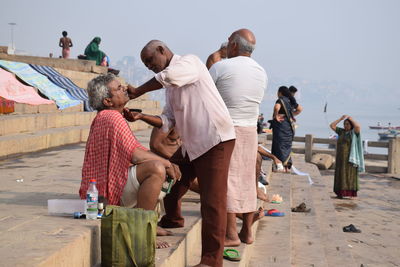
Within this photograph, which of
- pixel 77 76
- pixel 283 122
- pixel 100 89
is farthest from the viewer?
pixel 77 76

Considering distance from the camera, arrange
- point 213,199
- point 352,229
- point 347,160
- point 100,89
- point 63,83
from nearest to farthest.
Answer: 1. point 213,199
2. point 100,89
3. point 352,229
4. point 347,160
5. point 63,83

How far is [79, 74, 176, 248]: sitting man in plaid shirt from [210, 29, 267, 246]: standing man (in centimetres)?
56

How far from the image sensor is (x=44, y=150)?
29.8 feet

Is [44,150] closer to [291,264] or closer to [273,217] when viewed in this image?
[273,217]

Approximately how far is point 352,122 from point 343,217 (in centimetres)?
211

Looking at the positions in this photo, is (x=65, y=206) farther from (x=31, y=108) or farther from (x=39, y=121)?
(x=31, y=108)

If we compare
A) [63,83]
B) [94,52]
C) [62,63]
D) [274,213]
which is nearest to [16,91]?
[63,83]

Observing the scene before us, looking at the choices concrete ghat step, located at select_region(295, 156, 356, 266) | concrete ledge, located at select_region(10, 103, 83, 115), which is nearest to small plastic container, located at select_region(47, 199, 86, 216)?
concrete ghat step, located at select_region(295, 156, 356, 266)

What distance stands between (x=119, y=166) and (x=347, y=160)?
8.02m

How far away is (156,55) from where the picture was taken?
3537 mm

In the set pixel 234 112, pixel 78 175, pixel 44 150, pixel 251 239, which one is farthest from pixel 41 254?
pixel 44 150

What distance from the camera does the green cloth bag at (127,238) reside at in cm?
311

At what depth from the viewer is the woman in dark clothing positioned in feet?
31.6

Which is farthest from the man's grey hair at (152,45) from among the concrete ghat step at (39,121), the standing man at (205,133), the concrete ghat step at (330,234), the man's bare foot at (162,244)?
the concrete ghat step at (39,121)
